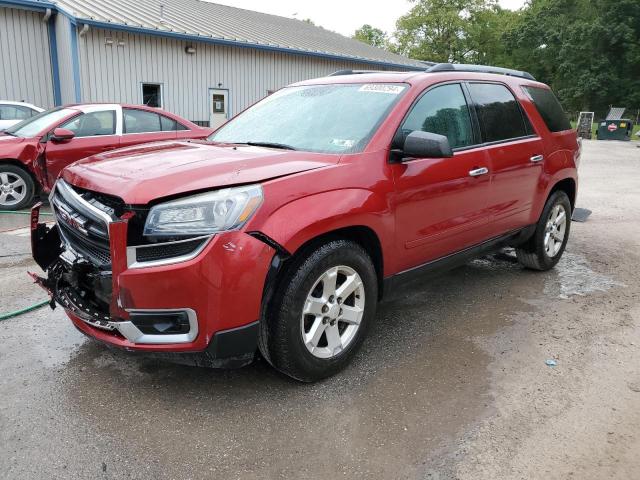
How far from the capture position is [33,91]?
14227mm

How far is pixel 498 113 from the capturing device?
4336 mm

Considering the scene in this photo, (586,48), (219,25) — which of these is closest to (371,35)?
(586,48)

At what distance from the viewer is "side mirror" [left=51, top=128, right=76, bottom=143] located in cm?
718

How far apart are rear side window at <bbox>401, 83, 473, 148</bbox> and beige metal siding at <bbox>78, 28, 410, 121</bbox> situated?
1179 cm

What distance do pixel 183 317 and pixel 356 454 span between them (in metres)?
1.04

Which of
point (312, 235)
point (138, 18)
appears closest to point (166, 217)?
point (312, 235)

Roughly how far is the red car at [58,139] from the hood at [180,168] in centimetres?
457

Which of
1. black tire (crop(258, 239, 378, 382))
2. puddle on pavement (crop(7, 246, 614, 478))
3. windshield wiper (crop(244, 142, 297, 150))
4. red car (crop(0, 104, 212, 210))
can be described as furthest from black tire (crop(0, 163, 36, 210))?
black tire (crop(258, 239, 378, 382))

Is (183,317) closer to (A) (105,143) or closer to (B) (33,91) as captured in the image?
(A) (105,143)

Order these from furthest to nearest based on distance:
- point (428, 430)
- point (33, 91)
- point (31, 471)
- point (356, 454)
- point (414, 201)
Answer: point (33, 91), point (414, 201), point (428, 430), point (356, 454), point (31, 471)

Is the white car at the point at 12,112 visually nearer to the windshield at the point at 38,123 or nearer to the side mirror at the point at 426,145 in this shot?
the windshield at the point at 38,123

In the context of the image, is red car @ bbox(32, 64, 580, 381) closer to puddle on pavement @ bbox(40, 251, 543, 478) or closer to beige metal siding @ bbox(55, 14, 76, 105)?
puddle on pavement @ bbox(40, 251, 543, 478)

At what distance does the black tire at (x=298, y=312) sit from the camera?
2771mm

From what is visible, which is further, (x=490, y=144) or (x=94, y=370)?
(x=490, y=144)
